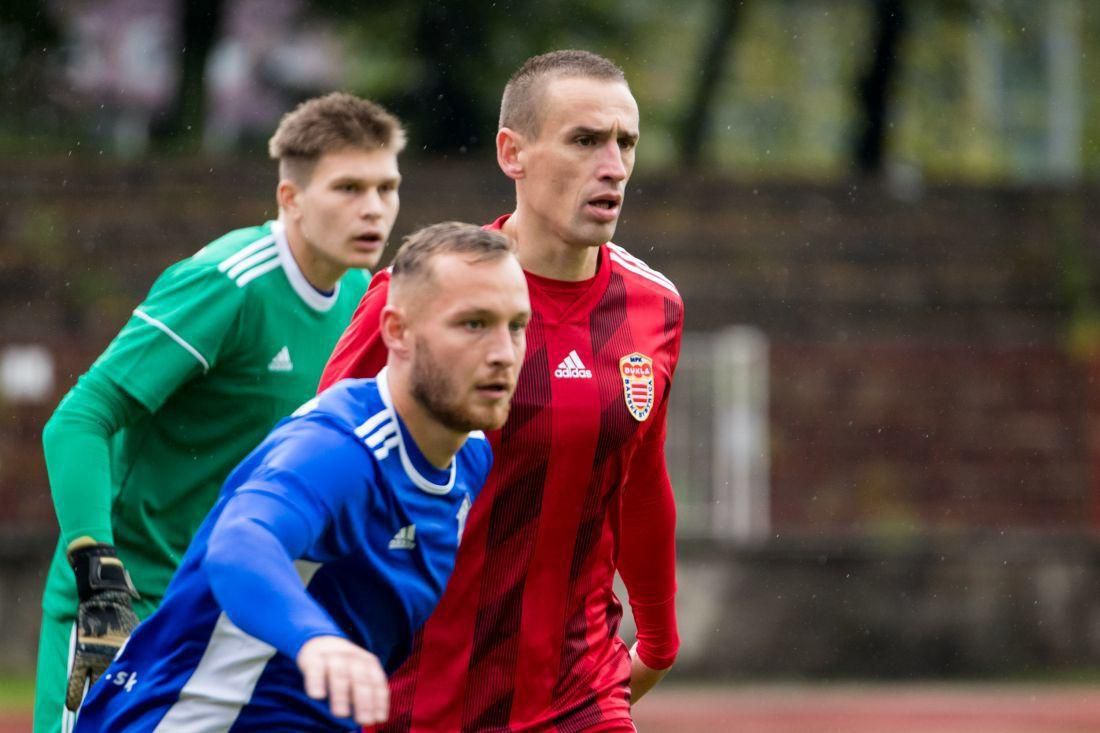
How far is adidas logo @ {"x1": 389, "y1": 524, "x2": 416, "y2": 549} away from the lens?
4.10 metres

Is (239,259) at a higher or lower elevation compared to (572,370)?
higher

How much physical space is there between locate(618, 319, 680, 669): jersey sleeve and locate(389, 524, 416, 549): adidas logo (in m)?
1.14

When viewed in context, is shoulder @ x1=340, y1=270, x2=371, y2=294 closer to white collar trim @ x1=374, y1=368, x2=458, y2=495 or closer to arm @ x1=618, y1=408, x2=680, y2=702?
arm @ x1=618, y1=408, x2=680, y2=702

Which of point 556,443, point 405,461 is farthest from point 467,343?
point 556,443

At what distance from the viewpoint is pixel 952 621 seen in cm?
1578

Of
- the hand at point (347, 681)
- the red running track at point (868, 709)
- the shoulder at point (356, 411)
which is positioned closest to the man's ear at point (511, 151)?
the shoulder at point (356, 411)

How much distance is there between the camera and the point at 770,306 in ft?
59.1

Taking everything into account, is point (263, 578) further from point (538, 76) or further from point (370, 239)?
point (370, 239)

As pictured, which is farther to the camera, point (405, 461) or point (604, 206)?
→ point (604, 206)

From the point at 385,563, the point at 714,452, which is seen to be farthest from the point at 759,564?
the point at 385,563

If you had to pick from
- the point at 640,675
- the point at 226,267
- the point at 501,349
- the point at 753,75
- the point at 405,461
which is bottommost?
the point at 640,675

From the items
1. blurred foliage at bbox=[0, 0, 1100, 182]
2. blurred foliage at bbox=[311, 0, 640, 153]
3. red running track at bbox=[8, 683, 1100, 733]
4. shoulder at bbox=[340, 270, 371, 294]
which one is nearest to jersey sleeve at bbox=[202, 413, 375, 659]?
shoulder at bbox=[340, 270, 371, 294]

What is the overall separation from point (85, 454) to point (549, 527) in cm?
137

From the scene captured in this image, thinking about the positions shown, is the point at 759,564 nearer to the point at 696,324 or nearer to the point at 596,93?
the point at 696,324
